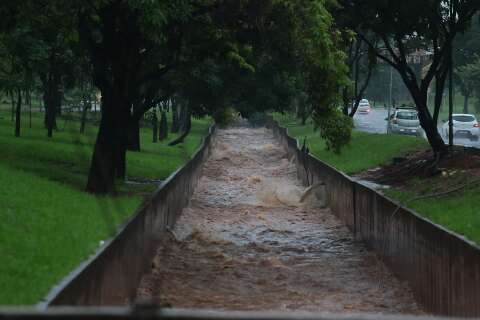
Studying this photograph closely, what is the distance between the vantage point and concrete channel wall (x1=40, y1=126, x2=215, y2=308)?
364 inches

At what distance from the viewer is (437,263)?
13719 millimetres

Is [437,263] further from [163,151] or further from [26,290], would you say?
[163,151]

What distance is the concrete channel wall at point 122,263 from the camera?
30.3 ft

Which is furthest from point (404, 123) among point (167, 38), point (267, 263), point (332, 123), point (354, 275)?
point (354, 275)

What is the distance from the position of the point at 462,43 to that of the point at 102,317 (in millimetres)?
62536

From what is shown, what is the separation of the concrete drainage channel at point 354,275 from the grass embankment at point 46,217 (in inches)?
10.6

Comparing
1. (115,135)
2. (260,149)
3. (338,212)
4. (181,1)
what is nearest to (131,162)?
(338,212)

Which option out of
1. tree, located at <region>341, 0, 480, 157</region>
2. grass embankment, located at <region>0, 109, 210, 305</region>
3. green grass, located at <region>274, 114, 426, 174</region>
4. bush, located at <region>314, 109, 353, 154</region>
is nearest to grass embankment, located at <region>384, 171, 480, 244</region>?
bush, located at <region>314, 109, 353, 154</region>

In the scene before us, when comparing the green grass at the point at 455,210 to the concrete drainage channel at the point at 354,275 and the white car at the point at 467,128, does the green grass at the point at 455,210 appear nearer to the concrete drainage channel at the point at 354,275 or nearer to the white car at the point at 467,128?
the concrete drainage channel at the point at 354,275

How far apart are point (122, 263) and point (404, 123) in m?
42.9

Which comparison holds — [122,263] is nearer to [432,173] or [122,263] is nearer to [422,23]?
[432,173]

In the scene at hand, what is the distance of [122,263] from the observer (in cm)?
1314

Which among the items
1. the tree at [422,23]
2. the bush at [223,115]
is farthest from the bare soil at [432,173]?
the bush at [223,115]

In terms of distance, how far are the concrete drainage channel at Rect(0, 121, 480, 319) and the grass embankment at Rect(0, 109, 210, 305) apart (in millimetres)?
270
